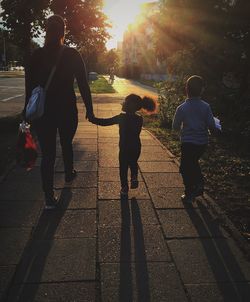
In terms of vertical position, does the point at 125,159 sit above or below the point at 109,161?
above

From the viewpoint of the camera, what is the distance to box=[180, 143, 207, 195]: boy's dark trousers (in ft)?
16.6

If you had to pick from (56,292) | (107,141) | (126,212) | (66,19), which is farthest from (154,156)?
(66,19)

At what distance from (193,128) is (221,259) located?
1.79 meters

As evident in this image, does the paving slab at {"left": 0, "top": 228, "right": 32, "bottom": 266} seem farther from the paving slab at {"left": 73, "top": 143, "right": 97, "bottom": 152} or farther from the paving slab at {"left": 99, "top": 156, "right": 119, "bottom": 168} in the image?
the paving slab at {"left": 73, "top": 143, "right": 97, "bottom": 152}

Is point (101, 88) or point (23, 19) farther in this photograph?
point (101, 88)

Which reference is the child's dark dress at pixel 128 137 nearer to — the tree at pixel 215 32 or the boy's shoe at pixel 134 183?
the boy's shoe at pixel 134 183

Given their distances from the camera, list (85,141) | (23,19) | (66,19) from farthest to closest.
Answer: (66,19)
(23,19)
(85,141)

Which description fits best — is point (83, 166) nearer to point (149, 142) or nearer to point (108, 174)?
point (108, 174)

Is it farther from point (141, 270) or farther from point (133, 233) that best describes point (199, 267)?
point (133, 233)

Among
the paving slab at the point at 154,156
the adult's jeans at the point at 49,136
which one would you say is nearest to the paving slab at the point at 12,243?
the adult's jeans at the point at 49,136

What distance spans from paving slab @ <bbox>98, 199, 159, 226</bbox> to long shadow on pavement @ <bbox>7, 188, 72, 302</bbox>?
0.45 m

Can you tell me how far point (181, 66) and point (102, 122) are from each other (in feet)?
34.7

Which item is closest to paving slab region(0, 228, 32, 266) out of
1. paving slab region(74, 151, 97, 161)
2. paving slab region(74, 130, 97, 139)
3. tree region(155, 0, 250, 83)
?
paving slab region(74, 151, 97, 161)

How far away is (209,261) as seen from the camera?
11.7 ft
